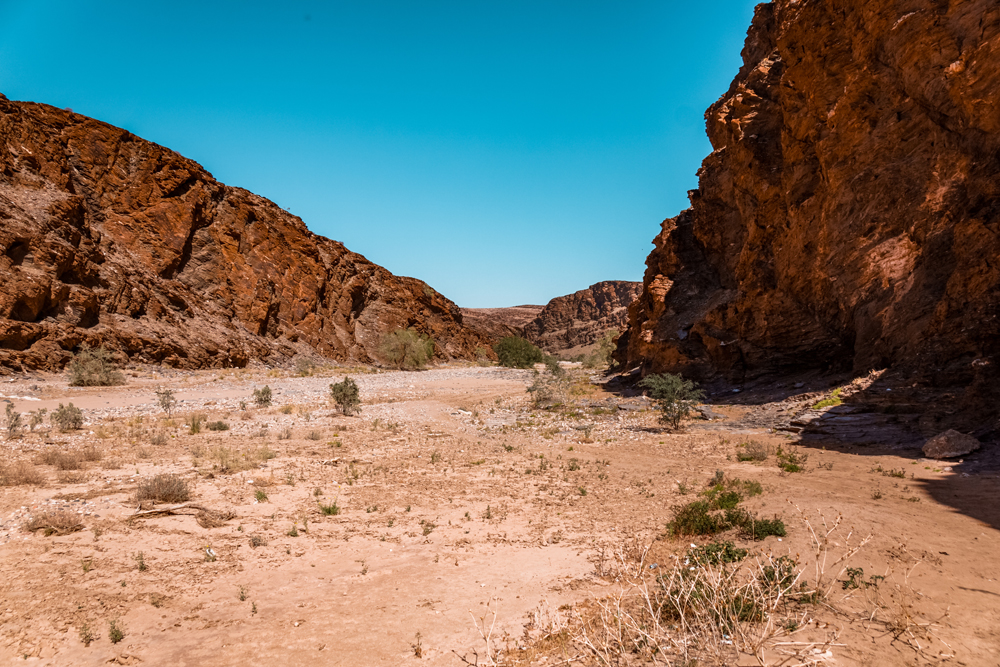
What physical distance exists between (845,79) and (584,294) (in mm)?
141994

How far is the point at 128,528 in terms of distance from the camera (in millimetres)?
5738

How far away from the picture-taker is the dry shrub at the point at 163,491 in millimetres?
6625

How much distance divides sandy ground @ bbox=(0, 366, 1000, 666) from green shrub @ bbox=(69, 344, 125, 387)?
34.0 feet

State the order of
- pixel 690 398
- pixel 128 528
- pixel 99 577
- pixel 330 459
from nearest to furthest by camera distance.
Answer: pixel 99 577 → pixel 128 528 → pixel 330 459 → pixel 690 398

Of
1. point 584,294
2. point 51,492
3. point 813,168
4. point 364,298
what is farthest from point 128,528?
point 584,294

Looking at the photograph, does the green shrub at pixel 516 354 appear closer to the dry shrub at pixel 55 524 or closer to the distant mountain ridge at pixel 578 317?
the dry shrub at pixel 55 524

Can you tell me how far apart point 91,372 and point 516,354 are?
4231cm

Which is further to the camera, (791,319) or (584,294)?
(584,294)

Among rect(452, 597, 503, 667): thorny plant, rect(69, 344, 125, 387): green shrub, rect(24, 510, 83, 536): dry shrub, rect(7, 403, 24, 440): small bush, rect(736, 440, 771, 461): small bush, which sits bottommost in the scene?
rect(452, 597, 503, 667): thorny plant

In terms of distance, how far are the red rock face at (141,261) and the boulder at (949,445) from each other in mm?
30663

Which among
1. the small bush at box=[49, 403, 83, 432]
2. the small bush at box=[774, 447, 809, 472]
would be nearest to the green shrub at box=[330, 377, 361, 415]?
the small bush at box=[49, 403, 83, 432]

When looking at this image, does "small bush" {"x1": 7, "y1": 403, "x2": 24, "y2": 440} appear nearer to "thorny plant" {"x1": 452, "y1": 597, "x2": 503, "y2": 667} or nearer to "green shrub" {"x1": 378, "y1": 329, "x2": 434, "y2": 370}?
"thorny plant" {"x1": 452, "y1": 597, "x2": 503, "y2": 667}

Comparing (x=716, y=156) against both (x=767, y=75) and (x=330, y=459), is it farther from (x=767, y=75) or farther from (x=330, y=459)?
(x=330, y=459)

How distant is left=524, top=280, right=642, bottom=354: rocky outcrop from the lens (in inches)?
5349
